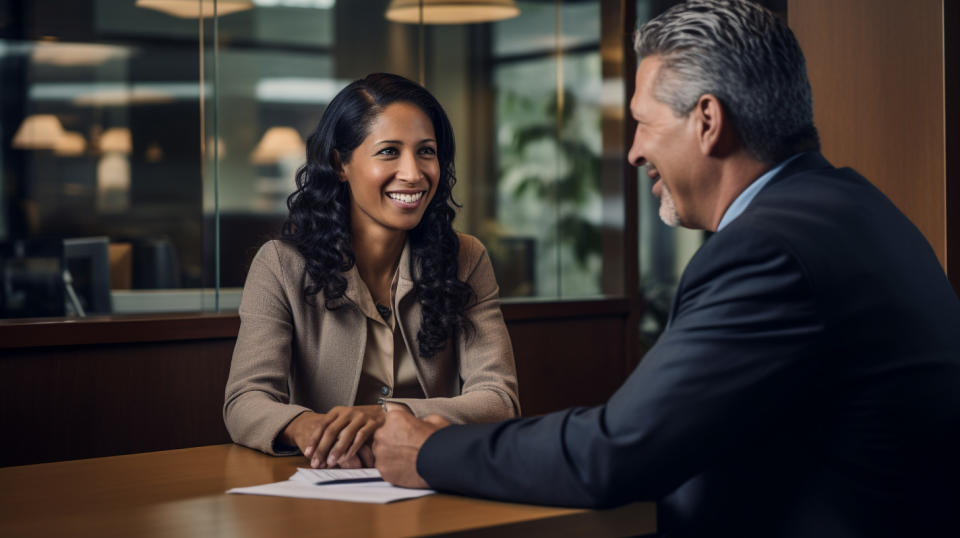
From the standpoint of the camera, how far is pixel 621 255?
4051mm

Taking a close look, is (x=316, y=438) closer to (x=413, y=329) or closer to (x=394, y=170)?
(x=413, y=329)

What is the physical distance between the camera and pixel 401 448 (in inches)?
55.4

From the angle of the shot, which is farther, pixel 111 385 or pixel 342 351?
pixel 111 385

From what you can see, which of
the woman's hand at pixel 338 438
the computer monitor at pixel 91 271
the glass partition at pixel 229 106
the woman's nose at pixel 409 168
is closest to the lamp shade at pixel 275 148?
the glass partition at pixel 229 106

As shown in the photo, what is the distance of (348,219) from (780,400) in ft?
4.30

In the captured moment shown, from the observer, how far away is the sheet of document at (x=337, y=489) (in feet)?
4.38

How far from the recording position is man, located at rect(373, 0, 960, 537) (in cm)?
117

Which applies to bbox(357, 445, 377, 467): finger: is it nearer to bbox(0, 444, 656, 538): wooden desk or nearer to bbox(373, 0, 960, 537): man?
bbox(0, 444, 656, 538): wooden desk

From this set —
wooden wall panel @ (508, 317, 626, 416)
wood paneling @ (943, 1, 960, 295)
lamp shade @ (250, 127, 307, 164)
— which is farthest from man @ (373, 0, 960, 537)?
lamp shade @ (250, 127, 307, 164)

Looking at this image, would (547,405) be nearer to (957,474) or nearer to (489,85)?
(957,474)

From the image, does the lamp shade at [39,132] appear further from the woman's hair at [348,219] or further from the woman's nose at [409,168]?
the woman's nose at [409,168]

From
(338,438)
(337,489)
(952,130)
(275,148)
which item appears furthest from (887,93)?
(275,148)

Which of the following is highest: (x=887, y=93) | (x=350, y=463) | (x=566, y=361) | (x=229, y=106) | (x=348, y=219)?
(x=229, y=106)

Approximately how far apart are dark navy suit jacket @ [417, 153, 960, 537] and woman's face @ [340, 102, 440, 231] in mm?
1004
